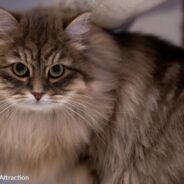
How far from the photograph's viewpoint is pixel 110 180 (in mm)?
→ 1369

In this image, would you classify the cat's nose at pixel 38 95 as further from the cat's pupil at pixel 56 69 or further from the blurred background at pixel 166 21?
the blurred background at pixel 166 21

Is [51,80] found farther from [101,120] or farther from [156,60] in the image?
[156,60]

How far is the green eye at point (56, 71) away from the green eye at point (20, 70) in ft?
0.24

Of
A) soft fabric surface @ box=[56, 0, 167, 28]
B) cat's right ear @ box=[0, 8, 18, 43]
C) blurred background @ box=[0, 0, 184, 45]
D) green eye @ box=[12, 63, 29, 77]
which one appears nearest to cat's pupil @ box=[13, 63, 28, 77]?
green eye @ box=[12, 63, 29, 77]

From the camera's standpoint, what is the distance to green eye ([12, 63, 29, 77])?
47.4 inches

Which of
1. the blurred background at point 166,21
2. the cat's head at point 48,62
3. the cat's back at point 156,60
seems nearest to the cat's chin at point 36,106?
the cat's head at point 48,62

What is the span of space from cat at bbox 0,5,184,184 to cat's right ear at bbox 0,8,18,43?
2 cm

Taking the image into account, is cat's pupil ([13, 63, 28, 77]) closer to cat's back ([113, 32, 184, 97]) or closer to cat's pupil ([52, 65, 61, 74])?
cat's pupil ([52, 65, 61, 74])

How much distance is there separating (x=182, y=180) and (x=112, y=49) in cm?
49

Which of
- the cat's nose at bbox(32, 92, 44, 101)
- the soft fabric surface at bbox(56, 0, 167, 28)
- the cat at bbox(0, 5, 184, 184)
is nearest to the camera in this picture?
the cat's nose at bbox(32, 92, 44, 101)

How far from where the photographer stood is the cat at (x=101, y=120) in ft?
4.22

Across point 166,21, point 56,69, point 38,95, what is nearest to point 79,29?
point 56,69

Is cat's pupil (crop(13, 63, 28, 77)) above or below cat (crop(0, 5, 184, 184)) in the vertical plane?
above

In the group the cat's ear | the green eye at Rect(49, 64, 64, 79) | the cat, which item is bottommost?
the cat
